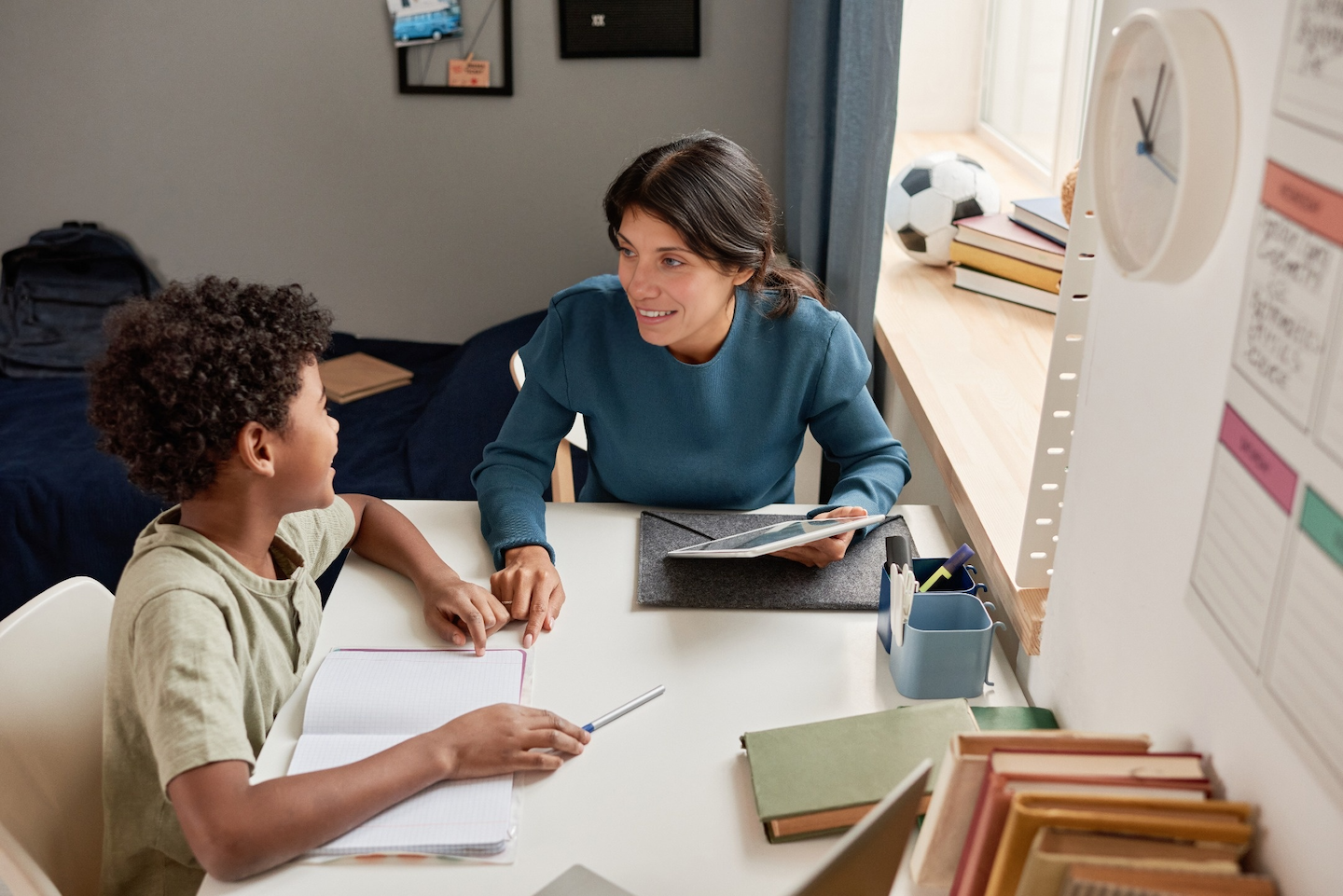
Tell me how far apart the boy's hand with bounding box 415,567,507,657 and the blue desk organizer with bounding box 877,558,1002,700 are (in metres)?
0.44

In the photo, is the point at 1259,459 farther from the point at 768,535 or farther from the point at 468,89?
the point at 468,89

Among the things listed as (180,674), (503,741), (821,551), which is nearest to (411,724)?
(503,741)

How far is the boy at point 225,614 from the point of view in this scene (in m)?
0.92

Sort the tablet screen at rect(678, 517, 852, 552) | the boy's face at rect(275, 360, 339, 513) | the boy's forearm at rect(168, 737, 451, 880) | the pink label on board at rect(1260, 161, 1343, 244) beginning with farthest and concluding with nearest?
1. the tablet screen at rect(678, 517, 852, 552)
2. the boy's face at rect(275, 360, 339, 513)
3. the boy's forearm at rect(168, 737, 451, 880)
4. the pink label on board at rect(1260, 161, 1343, 244)

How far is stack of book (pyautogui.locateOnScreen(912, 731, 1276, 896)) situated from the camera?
686mm

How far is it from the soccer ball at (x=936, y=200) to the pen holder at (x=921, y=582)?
3.75ft

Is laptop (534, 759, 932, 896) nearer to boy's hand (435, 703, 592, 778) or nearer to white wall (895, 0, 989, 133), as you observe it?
boy's hand (435, 703, 592, 778)

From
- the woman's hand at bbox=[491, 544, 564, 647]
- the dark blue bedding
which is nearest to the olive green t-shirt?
the woman's hand at bbox=[491, 544, 564, 647]

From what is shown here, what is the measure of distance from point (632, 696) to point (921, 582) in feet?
1.20

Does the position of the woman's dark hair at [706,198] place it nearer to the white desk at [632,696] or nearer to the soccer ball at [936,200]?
the white desk at [632,696]

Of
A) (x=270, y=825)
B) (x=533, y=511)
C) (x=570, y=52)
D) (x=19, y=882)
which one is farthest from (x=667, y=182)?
(x=570, y=52)

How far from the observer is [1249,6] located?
0.70 m

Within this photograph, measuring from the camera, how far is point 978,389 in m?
1.77

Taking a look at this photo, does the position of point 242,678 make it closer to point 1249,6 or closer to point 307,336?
point 307,336
